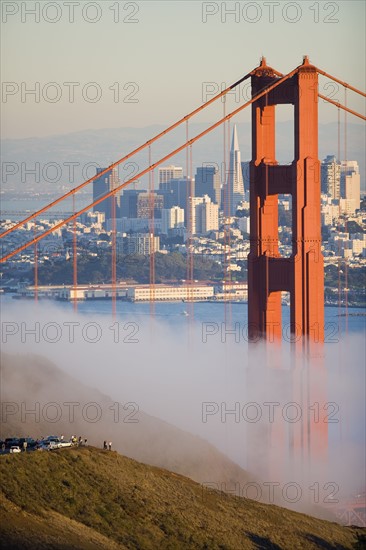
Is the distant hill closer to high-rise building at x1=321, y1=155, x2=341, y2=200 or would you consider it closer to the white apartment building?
high-rise building at x1=321, y1=155, x2=341, y2=200

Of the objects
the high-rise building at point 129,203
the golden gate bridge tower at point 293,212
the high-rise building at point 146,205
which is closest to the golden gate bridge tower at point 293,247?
the golden gate bridge tower at point 293,212

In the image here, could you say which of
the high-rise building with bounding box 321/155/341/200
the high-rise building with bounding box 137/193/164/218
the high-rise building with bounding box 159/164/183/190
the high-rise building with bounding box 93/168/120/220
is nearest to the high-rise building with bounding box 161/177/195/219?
the high-rise building with bounding box 159/164/183/190

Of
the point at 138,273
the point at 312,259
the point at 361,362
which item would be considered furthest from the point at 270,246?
the point at 138,273

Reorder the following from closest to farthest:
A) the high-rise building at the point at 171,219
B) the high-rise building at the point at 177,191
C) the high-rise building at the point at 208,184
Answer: the high-rise building at the point at 208,184
the high-rise building at the point at 177,191
the high-rise building at the point at 171,219

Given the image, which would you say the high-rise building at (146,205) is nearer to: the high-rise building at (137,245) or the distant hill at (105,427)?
the high-rise building at (137,245)

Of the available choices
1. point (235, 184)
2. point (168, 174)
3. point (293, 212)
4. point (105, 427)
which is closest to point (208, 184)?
point (235, 184)
